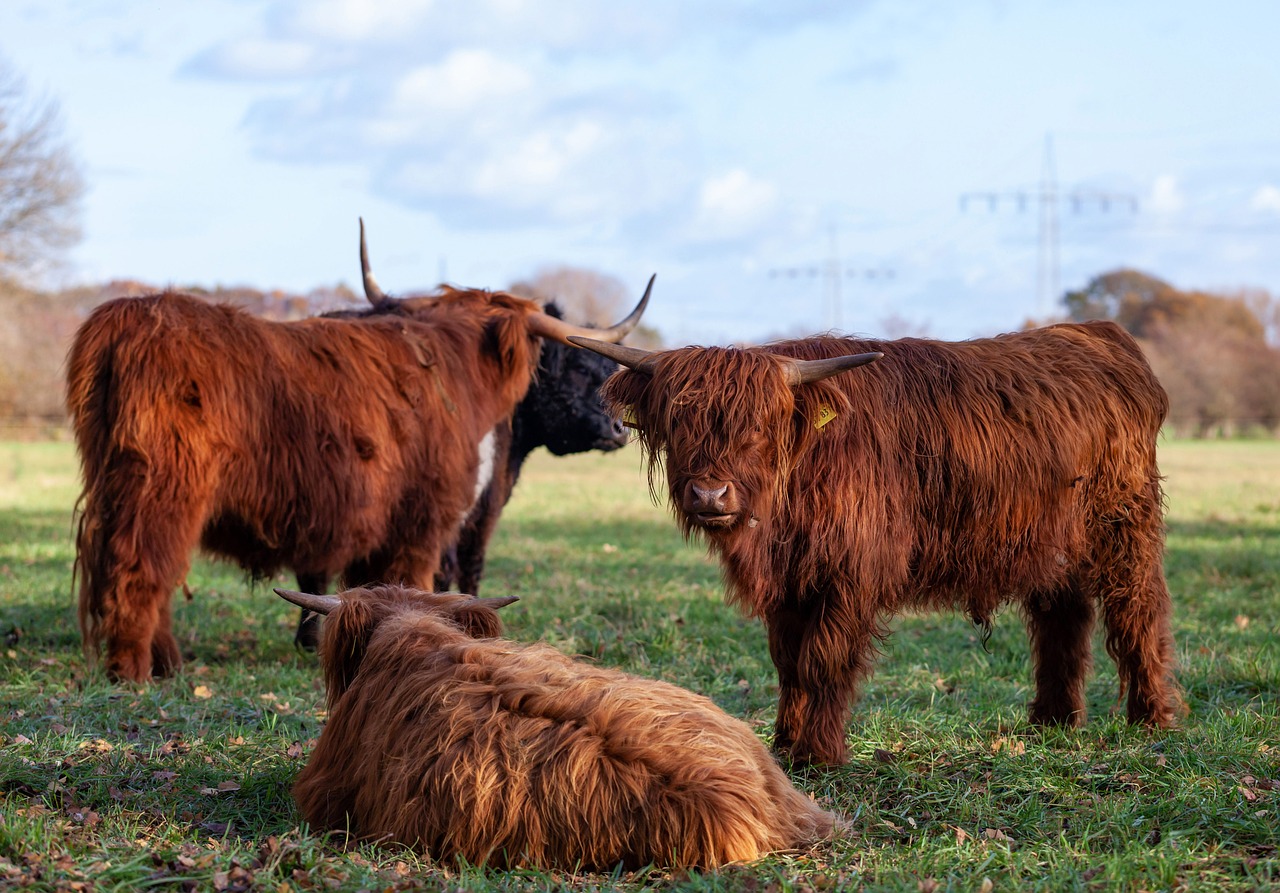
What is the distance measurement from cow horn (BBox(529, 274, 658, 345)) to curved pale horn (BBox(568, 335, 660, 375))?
2.71m

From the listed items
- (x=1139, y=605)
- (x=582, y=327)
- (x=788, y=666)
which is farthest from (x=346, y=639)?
(x=582, y=327)

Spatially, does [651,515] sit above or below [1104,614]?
below

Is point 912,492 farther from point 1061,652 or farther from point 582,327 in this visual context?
point 582,327

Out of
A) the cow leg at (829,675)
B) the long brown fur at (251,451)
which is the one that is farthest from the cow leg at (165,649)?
the cow leg at (829,675)

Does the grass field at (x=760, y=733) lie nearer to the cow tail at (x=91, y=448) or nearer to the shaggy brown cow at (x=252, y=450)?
the cow tail at (x=91, y=448)

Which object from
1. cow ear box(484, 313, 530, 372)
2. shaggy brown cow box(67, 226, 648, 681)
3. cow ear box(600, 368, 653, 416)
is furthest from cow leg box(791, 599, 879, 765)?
cow ear box(484, 313, 530, 372)

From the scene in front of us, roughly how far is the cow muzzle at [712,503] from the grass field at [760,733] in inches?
37.2

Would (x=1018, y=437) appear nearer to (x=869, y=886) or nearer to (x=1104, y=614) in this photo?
(x=1104, y=614)

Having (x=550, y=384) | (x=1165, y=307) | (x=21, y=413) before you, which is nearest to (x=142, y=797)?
(x=550, y=384)

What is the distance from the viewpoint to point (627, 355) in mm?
4562

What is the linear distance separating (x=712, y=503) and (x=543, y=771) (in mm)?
1232

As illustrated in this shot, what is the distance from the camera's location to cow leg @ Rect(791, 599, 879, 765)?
4312 mm

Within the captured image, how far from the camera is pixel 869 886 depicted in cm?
302

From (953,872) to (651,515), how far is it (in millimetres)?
11750
